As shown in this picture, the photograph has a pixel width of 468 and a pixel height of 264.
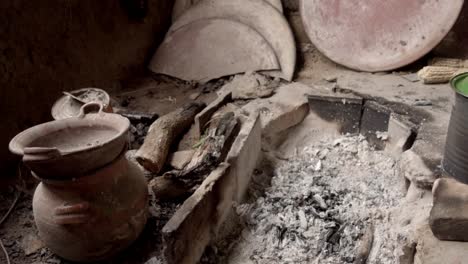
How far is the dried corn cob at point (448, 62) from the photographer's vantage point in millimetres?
3213

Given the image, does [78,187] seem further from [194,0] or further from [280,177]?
[194,0]

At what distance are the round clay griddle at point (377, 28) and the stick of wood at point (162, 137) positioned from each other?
129 centimetres

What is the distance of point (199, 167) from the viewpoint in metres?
2.28

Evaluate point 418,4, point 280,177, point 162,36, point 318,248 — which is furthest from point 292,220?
point 162,36

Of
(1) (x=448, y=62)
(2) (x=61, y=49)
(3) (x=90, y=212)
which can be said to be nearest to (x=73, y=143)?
(3) (x=90, y=212)

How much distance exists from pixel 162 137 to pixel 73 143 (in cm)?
59

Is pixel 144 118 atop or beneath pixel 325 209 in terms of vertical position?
atop

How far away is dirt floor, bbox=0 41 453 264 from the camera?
2188 mm

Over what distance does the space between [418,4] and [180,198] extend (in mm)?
2260

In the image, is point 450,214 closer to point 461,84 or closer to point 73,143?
point 461,84

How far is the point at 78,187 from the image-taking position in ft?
6.28

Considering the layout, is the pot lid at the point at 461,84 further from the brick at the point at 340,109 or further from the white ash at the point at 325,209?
the brick at the point at 340,109

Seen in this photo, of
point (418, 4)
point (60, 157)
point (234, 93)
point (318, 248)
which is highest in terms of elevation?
point (418, 4)

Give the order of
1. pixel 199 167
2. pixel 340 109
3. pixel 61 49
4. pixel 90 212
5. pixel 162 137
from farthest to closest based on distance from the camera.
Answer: pixel 61 49 < pixel 340 109 < pixel 162 137 < pixel 199 167 < pixel 90 212
